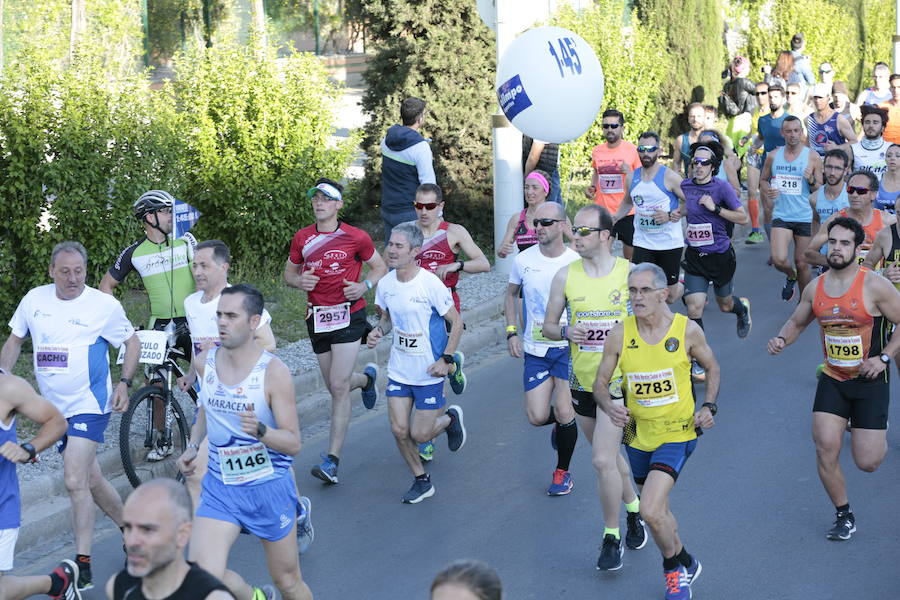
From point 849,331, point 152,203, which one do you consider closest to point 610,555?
point 849,331

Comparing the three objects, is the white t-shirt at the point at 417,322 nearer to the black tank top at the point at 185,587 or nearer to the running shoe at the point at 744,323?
the black tank top at the point at 185,587

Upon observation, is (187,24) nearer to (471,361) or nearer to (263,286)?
(263,286)

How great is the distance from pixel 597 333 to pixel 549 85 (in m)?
4.27

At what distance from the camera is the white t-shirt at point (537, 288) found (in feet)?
25.9

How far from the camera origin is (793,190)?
12.8 metres

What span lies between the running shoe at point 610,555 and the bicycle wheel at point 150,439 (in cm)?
295

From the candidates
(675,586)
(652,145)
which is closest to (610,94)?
(652,145)

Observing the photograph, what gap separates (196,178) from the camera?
13805 millimetres

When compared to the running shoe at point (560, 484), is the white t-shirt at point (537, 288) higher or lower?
higher

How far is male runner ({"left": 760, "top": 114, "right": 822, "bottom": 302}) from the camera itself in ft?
41.9

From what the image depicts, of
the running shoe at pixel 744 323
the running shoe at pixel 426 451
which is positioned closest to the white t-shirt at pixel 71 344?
the running shoe at pixel 426 451

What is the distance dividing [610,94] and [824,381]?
14.1m

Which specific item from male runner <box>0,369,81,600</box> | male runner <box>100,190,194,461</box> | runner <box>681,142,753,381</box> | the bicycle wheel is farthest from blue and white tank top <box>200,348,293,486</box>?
runner <box>681,142,753,381</box>

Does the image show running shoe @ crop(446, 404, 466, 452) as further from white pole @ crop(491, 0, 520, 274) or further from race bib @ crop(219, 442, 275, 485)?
white pole @ crop(491, 0, 520, 274)
